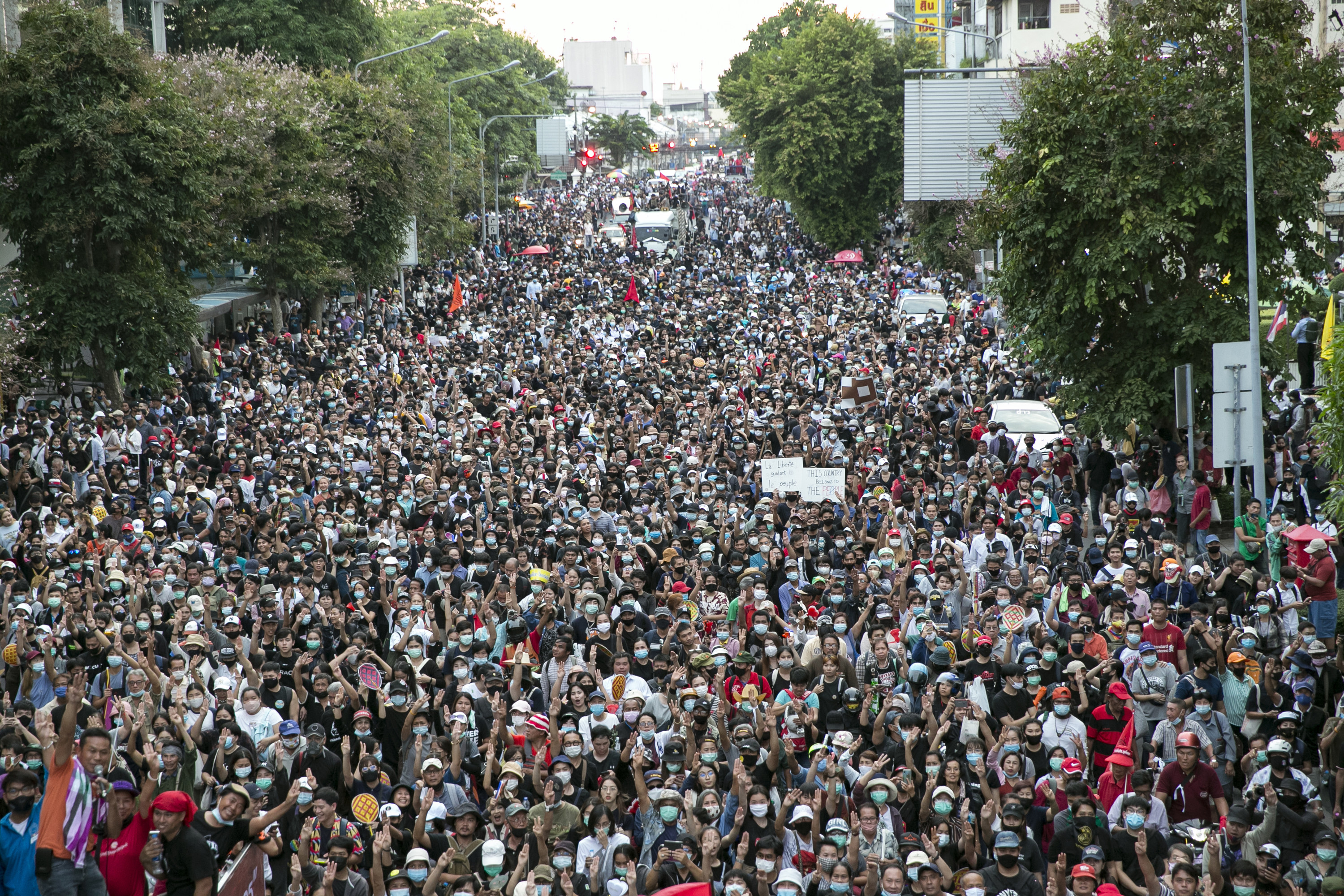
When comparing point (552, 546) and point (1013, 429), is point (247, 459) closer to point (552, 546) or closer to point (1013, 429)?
point (552, 546)

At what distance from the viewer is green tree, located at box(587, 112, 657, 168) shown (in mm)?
117875

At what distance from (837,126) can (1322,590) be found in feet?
129

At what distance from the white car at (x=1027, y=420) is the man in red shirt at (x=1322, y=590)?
7518 mm

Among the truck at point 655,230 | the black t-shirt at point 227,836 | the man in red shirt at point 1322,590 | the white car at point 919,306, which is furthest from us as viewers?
the truck at point 655,230

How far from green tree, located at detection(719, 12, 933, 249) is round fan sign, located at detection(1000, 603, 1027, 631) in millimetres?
38637

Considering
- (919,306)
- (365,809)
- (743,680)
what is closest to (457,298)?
(919,306)

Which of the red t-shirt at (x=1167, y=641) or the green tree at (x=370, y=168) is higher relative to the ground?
the green tree at (x=370, y=168)

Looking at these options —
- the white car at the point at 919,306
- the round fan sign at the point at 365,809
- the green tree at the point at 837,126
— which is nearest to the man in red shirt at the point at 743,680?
the round fan sign at the point at 365,809

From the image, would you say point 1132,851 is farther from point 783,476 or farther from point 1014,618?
point 783,476

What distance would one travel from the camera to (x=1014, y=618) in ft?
36.8

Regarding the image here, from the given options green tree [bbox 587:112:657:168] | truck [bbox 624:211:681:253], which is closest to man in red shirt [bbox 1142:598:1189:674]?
truck [bbox 624:211:681:253]

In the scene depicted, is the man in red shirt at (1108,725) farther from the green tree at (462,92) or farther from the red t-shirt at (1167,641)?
the green tree at (462,92)

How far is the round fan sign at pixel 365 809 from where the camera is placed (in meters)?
8.75

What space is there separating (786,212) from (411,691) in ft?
185
